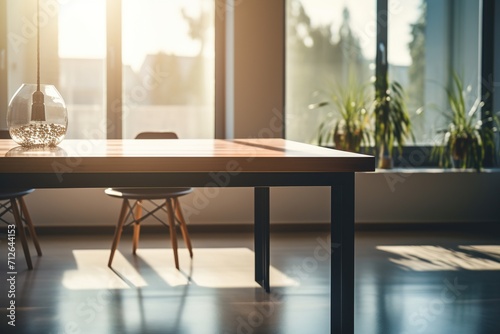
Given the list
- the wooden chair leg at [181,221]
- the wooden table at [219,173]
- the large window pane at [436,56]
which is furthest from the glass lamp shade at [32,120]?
the large window pane at [436,56]

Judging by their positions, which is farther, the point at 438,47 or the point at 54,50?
the point at 438,47

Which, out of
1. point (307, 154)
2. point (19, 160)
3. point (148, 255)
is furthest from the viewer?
point (148, 255)

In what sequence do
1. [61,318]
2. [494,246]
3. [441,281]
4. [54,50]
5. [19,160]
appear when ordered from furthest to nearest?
[54,50] < [494,246] < [441,281] < [61,318] < [19,160]

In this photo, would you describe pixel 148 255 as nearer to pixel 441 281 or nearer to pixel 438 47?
pixel 441 281

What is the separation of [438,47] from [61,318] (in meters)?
4.17

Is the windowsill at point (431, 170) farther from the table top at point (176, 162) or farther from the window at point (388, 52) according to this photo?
the table top at point (176, 162)

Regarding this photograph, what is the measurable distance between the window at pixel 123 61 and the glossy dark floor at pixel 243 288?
1.00 meters

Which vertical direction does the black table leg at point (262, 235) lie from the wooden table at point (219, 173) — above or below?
below

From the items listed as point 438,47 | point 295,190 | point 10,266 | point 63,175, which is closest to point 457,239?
point 295,190

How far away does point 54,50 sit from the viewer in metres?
5.39

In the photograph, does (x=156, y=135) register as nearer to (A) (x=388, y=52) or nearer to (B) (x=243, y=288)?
(B) (x=243, y=288)

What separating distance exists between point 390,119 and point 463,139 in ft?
2.00

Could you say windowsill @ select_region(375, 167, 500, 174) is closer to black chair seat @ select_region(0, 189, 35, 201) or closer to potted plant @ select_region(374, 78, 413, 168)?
potted plant @ select_region(374, 78, 413, 168)

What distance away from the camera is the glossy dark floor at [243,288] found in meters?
3.04
